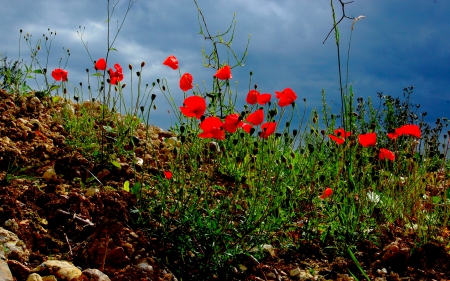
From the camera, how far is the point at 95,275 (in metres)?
1.90

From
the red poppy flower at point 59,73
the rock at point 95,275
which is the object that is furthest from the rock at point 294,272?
the red poppy flower at point 59,73

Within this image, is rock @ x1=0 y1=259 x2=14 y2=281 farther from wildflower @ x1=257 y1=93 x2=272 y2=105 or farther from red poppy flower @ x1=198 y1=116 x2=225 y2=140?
wildflower @ x1=257 y1=93 x2=272 y2=105

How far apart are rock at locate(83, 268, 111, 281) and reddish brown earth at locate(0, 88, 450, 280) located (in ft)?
0.42

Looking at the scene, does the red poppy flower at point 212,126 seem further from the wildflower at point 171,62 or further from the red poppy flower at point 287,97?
the wildflower at point 171,62

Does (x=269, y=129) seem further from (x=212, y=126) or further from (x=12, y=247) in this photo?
(x=12, y=247)

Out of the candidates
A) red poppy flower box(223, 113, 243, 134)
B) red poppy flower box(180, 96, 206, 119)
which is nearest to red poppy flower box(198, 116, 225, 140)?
red poppy flower box(223, 113, 243, 134)

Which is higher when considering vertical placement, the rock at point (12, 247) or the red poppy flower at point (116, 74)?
the red poppy flower at point (116, 74)

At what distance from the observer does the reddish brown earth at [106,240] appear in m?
2.15

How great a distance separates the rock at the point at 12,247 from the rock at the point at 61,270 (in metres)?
0.14

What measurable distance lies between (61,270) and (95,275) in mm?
140

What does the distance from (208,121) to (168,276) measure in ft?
2.62

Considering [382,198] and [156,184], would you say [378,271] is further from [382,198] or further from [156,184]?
[156,184]

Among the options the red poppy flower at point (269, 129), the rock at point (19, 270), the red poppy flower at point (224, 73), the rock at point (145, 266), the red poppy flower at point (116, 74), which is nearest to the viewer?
the rock at point (19, 270)

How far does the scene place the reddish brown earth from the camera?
7.04 feet
